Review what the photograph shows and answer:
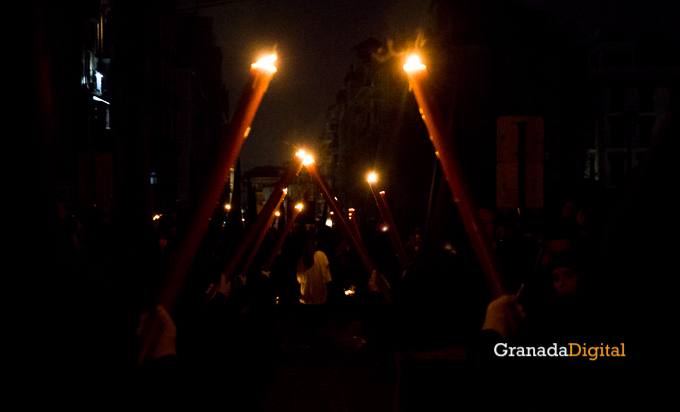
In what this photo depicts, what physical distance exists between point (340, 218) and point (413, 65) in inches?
123

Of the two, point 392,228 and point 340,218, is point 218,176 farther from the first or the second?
point 392,228

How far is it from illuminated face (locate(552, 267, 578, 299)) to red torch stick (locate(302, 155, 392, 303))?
1.38 meters

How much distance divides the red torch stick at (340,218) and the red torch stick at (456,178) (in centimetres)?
252

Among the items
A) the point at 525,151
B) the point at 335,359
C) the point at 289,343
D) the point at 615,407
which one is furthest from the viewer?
the point at 289,343

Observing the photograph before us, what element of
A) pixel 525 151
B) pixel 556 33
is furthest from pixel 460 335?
pixel 556 33

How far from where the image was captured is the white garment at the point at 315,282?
43.5 feet

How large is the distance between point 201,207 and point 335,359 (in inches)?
353

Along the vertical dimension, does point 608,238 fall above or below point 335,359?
above

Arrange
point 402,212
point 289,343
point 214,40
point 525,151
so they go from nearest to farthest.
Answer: point 525,151 → point 289,343 → point 402,212 → point 214,40

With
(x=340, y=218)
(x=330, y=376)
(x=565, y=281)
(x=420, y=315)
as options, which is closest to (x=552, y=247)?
(x=420, y=315)

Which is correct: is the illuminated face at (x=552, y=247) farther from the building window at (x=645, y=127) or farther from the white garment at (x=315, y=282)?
the building window at (x=645, y=127)

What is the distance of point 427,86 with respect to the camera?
2.21 meters

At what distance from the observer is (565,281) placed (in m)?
3.64

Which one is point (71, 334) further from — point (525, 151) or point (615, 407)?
point (525, 151)
